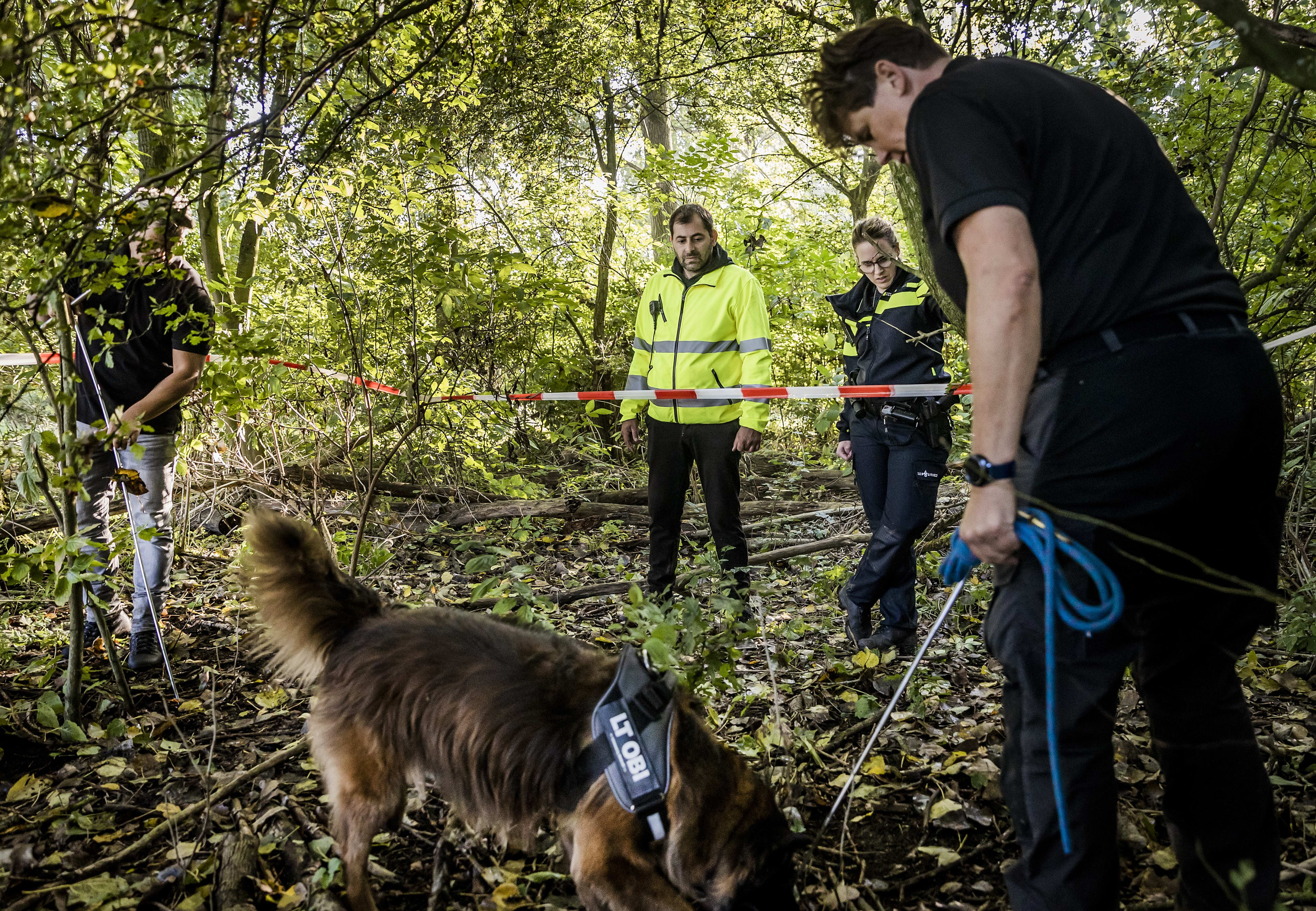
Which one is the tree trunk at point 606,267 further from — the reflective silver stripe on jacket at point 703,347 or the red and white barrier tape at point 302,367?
the reflective silver stripe on jacket at point 703,347

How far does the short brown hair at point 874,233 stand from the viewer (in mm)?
3889

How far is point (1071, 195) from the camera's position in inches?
57.3

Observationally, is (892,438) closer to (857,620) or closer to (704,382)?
(857,620)

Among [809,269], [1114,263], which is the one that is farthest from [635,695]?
[809,269]

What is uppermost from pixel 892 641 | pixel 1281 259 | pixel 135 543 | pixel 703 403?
pixel 1281 259

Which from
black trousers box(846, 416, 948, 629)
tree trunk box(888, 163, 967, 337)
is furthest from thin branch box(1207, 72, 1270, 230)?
black trousers box(846, 416, 948, 629)

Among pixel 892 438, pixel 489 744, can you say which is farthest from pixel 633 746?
pixel 892 438

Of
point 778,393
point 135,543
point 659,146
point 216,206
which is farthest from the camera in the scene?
point 659,146

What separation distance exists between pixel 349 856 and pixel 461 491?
4.26 meters

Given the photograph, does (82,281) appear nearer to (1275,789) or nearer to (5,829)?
(5,829)

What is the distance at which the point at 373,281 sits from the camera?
13.9ft

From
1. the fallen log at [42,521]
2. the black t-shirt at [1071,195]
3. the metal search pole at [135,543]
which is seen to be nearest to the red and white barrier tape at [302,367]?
the metal search pole at [135,543]

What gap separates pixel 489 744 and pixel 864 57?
6.18 feet

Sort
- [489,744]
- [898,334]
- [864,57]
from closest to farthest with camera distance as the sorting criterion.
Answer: [864,57] → [489,744] → [898,334]
